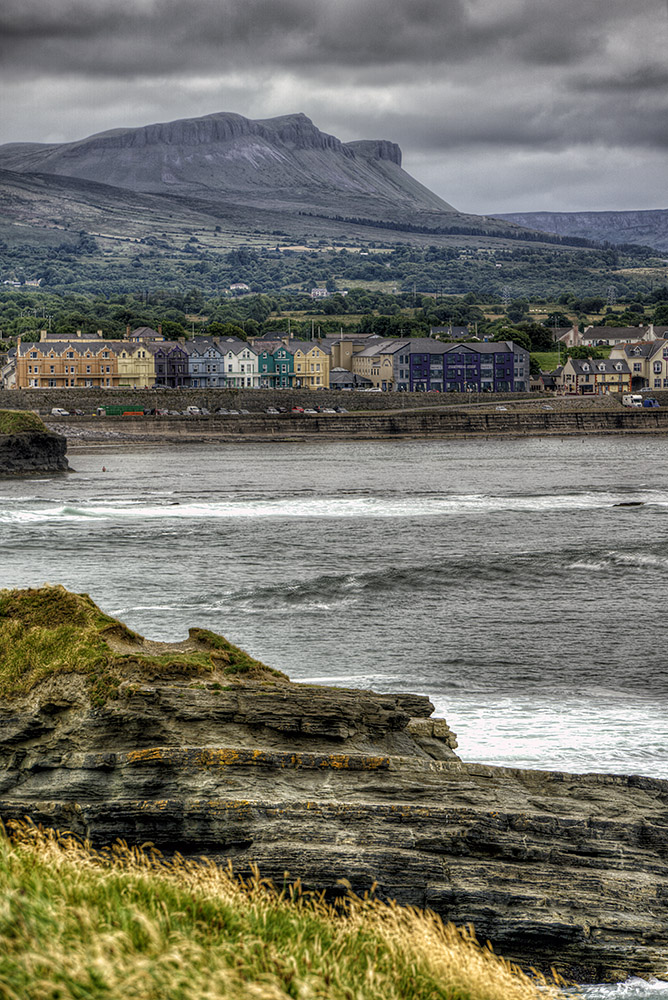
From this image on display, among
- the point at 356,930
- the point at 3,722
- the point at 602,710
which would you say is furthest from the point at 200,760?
the point at 602,710

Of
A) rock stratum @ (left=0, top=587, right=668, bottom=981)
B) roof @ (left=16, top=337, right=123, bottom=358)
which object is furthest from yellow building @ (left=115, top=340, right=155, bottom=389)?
rock stratum @ (left=0, top=587, right=668, bottom=981)

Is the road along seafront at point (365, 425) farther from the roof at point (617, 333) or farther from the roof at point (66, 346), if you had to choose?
the roof at point (617, 333)

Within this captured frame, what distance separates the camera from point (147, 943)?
21.6ft

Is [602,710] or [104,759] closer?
[104,759]

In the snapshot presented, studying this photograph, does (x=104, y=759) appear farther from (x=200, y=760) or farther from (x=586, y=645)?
(x=586, y=645)

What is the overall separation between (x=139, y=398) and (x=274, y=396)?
17.1 m

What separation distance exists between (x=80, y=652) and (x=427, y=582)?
2159 centimetres

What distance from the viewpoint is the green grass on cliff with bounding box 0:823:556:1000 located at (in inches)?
239

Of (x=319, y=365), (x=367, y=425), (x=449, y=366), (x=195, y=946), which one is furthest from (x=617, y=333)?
(x=195, y=946)

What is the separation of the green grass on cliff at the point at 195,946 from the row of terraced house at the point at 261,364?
13769 centimetres

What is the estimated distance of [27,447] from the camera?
8006 cm

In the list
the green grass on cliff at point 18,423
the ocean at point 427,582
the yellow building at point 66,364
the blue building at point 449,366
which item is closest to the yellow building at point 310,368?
the blue building at point 449,366

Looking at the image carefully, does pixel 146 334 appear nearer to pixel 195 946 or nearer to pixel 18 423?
pixel 18 423

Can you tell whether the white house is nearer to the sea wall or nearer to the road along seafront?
the sea wall
